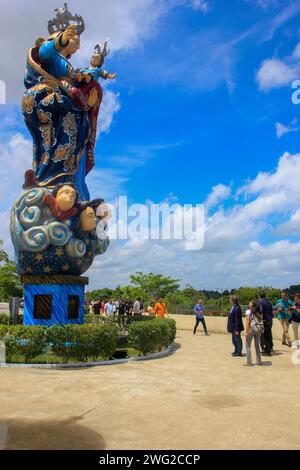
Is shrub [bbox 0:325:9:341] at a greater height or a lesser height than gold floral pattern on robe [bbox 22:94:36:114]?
lesser

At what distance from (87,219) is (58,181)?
5.79 feet

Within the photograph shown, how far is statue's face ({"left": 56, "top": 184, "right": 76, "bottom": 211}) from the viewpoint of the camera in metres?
12.4

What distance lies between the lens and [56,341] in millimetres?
9922

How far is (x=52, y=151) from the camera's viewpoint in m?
13.9

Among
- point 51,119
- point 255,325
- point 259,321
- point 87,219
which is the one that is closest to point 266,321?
point 259,321

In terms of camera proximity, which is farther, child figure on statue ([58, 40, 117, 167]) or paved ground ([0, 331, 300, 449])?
child figure on statue ([58, 40, 117, 167])

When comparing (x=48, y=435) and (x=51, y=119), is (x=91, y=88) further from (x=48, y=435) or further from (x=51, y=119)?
(x=48, y=435)

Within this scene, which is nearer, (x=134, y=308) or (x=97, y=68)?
(x=97, y=68)

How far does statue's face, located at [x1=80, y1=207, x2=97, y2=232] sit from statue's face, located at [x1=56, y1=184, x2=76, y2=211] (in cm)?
58

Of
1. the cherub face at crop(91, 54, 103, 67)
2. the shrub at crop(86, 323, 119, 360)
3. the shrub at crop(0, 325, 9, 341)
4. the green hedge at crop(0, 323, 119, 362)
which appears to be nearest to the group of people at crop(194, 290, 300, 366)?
the shrub at crop(86, 323, 119, 360)

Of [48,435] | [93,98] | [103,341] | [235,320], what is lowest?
[48,435]

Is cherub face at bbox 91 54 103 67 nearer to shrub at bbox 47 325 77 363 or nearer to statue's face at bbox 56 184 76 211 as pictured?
statue's face at bbox 56 184 76 211

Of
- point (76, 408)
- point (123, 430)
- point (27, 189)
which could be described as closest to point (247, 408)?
point (123, 430)

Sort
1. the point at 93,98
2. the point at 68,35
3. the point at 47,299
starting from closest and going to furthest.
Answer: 1. the point at 47,299
2. the point at 68,35
3. the point at 93,98
